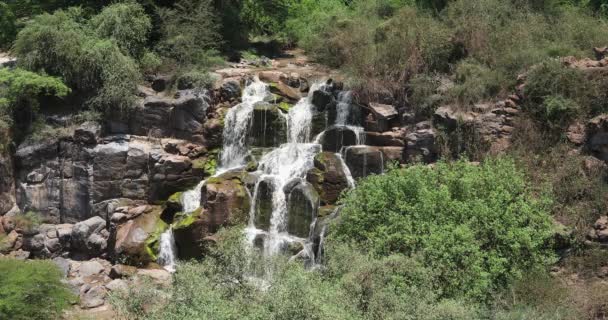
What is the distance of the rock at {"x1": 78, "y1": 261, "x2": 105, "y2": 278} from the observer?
2055 cm

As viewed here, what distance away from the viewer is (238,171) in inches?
845

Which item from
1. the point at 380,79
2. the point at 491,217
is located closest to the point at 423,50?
the point at 380,79

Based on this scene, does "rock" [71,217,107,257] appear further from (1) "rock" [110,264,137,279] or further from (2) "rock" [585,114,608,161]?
(2) "rock" [585,114,608,161]

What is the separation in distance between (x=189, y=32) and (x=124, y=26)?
9.40 feet

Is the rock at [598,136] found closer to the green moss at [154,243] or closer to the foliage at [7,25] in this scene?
the green moss at [154,243]

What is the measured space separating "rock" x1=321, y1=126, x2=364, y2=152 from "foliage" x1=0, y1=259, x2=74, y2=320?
33.5 ft

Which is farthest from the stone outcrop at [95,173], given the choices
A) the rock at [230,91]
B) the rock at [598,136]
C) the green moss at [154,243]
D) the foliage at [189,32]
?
the rock at [598,136]

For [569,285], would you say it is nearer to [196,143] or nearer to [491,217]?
[491,217]

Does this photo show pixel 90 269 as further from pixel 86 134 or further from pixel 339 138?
pixel 339 138

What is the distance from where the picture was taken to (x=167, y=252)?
2067 cm

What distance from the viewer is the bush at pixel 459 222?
13.6 metres

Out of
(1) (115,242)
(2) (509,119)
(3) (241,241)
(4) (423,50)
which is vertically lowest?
(1) (115,242)

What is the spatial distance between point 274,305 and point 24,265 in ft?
32.4

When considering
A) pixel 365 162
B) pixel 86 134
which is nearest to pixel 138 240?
pixel 86 134
